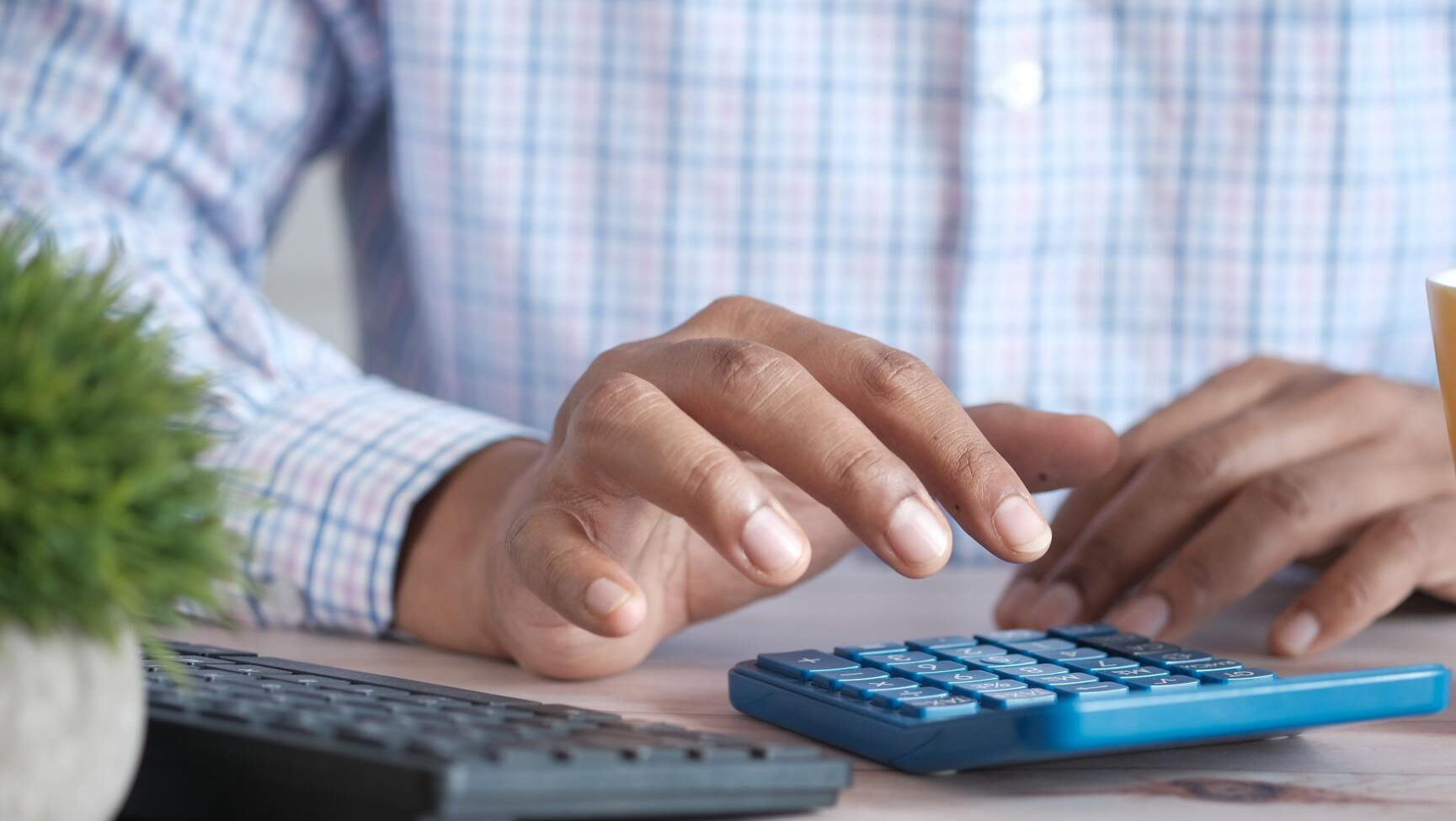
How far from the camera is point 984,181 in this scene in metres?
0.98

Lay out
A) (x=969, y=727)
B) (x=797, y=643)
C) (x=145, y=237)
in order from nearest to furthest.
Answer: (x=969, y=727) → (x=797, y=643) → (x=145, y=237)

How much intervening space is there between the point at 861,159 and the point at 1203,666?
2.11ft

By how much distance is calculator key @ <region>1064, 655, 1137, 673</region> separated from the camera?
0.45 metres

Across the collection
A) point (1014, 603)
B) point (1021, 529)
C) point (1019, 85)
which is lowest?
point (1014, 603)

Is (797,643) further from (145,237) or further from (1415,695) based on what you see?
(145,237)

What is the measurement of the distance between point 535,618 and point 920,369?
19 centimetres

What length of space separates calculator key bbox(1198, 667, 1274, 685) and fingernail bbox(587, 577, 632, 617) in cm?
19

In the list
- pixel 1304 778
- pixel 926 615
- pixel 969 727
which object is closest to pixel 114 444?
pixel 969 727

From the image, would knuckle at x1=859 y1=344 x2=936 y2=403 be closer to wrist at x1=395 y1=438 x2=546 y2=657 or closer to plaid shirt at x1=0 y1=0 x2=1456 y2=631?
wrist at x1=395 y1=438 x2=546 y2=657

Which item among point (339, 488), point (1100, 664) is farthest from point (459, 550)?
point (1100, 664)

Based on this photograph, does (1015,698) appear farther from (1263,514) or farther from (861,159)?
(861,159)

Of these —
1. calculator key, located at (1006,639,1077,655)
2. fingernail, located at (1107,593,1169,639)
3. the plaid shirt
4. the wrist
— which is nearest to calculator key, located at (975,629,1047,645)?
calculator key, located at (1006,639,1077,655)

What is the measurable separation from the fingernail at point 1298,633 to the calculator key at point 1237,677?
0.59 feet

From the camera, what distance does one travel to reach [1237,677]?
427 mm
